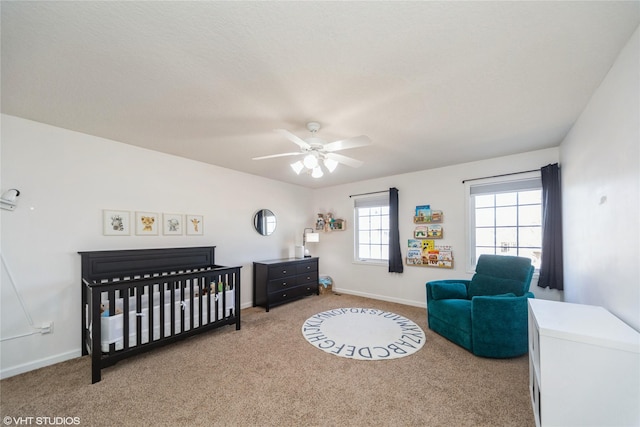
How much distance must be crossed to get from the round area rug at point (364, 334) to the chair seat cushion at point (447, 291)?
0.50 meters

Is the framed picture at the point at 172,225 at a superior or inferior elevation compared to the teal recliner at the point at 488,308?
superior

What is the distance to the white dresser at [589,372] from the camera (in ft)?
3.86

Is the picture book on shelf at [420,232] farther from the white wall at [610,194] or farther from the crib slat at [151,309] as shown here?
the crib slat at [151,309]

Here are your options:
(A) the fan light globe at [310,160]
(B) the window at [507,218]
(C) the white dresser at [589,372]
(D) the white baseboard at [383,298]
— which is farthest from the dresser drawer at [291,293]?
(C) the white dresser at [589,372]

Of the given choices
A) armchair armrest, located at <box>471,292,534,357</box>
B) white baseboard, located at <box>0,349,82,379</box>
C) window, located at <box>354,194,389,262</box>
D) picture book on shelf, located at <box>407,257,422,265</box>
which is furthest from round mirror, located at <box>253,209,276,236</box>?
armchair armrest, located at <box>471,292,534,357</box>

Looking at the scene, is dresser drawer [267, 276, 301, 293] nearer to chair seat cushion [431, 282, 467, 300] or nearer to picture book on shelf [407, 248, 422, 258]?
picture book on shelf [407, 248, 422, 258]

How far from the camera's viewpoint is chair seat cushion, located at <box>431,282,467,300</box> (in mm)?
3064

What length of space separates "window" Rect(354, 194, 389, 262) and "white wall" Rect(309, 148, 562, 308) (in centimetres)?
15

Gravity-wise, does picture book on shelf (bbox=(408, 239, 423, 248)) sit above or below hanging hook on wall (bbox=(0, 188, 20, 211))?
below

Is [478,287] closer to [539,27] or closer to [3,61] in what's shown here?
[539,27]

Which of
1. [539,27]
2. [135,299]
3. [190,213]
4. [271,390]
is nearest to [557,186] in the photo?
[539,27]

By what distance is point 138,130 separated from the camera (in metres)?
2.52

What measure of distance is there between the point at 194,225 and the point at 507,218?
439cm

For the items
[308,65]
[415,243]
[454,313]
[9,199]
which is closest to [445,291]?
[454,313]
